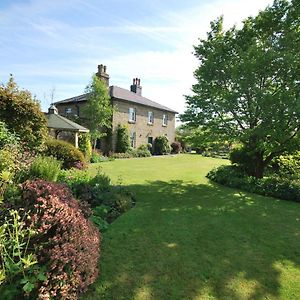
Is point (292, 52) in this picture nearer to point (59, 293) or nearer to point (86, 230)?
point (86, 230)

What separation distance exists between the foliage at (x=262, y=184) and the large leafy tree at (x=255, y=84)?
1210 millimetres

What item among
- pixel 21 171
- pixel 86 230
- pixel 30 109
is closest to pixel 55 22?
pixel 30 109

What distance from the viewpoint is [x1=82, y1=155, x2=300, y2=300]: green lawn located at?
3949 mm

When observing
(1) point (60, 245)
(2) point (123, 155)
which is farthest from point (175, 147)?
(1) point (60, 245)

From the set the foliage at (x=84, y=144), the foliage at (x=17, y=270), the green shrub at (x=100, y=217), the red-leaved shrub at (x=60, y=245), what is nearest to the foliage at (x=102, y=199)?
the green shrub at (x=100, y=217)

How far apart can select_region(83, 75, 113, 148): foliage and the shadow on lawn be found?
17811mm

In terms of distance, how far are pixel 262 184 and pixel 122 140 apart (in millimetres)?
18243

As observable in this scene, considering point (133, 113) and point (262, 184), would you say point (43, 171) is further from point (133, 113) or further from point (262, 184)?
point (133, 113)

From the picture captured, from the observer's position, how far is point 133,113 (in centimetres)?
3062

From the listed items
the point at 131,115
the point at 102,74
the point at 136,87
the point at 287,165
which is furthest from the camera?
the point at 136,87

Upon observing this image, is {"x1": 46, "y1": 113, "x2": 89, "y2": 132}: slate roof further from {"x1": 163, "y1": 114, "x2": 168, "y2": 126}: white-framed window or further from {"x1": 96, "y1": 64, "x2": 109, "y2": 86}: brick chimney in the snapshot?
{"x1": 163, "y1": 114, "x2": 168, "y2": 126}: white-framed window

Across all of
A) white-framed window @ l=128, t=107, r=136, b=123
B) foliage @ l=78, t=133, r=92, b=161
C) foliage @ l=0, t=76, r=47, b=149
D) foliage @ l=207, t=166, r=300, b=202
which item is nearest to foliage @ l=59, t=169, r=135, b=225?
foliage @ l=0, t=76, r=47, b=149

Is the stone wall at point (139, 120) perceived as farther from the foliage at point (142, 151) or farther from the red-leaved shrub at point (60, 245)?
the red-leaved shrub at point (60, 245)

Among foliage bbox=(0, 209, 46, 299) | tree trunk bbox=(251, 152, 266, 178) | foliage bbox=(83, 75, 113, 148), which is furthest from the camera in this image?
foliage bbox=(83, 75, 113, 148)
